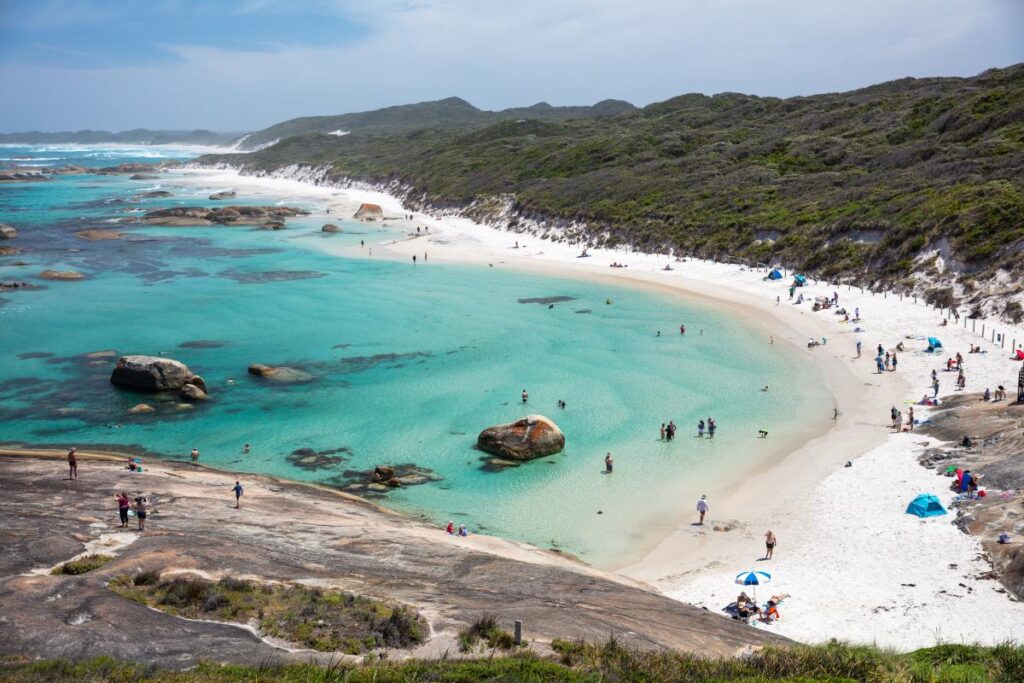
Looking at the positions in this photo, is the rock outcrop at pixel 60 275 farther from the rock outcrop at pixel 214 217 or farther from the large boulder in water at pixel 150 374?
the rock outcrop at pixel 214 217

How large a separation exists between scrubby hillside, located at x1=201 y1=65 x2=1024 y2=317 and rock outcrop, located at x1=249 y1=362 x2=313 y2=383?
4433 centimetres

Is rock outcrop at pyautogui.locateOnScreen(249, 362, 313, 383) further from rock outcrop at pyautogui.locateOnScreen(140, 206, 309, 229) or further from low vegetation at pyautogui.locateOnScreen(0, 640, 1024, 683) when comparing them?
rock outcrop at pyautogui.locateOnScreen(140, 206, 309, 229)

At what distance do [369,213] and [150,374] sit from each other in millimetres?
83378

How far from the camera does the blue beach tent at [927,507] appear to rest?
2603cm

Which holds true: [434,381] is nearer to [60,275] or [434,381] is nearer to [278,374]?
[278,374]

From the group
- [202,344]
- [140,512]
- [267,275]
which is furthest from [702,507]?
[267,275]

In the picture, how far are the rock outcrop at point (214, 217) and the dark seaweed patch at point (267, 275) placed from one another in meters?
34.4

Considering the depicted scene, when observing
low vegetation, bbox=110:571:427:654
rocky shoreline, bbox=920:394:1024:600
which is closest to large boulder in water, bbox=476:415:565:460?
low vegetation, bbox=110:571:427:654

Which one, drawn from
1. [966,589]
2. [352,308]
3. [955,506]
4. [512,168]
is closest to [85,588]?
[966,589]

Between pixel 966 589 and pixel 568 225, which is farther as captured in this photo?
pixel 568 225

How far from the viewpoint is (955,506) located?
26188mm

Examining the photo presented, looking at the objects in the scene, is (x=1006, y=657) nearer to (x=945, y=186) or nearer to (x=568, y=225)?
(x=945, y=186)

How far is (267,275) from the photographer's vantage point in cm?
7638

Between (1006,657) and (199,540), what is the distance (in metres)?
20.5
